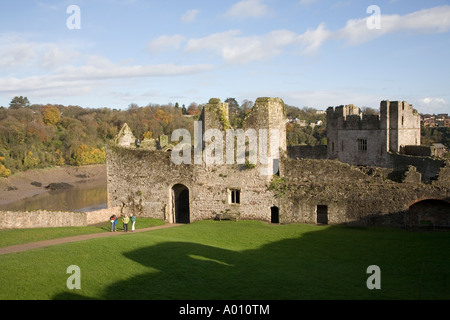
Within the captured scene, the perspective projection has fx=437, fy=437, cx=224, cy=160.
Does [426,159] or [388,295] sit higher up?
[426,159]

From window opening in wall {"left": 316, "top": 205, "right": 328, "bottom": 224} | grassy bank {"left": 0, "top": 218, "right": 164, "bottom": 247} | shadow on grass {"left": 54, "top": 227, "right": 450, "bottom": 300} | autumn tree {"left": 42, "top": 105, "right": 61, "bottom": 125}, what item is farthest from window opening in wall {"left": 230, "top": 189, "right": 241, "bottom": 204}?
autumn tree {"left": 42, "top": 105, "right": 61, "bottom": 125}

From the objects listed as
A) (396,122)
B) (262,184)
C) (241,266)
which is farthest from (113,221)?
(396,122)

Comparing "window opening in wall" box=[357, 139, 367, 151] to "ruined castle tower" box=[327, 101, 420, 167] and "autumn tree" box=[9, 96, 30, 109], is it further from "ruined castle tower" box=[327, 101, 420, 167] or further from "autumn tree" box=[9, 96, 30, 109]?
"autumn tree" box=[9, 96, 30, 109]

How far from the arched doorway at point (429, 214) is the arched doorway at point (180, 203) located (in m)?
12.4

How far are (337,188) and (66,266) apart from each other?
13381 mm

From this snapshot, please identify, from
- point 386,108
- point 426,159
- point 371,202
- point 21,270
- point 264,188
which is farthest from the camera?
point 386,108

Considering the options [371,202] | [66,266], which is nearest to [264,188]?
[371,202]

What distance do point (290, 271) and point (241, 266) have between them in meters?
1.63

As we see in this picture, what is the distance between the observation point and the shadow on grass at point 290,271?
1154cm

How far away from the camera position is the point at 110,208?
2603 centimetres

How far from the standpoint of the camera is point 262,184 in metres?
23.3

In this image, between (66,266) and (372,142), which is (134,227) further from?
(372,142)

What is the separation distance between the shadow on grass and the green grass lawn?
1.1 inches

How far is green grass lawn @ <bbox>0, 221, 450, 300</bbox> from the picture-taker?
11688 mm
